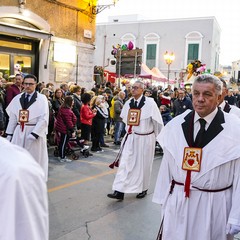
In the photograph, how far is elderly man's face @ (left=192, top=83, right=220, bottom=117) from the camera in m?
2.71

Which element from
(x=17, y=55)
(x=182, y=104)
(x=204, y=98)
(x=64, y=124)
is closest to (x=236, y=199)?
(x=204, y=98)

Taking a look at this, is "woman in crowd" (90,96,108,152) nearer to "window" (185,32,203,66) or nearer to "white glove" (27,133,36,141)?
"white glove" (27,133,36,141)

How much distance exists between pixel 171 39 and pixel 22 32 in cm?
3011

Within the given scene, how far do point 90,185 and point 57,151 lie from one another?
2485 mm

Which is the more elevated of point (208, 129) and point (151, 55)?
point (151, 55)

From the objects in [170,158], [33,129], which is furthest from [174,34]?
[170,158]

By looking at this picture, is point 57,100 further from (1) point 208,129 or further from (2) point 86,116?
(1) point 208,129

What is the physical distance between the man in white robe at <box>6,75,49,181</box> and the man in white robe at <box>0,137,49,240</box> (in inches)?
184

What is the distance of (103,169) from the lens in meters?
7.52

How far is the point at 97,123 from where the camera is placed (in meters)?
9.59

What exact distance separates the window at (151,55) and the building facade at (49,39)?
25.8m

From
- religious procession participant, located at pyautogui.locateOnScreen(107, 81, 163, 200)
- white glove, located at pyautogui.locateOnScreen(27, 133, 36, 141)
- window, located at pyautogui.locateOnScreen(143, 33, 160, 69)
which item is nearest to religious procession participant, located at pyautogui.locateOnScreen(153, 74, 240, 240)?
religious procession participant, located at pyautogui.locateOnScreen(107, 81, 163, 200)

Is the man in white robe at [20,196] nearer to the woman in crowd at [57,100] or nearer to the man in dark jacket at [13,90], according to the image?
the man in dark jacket at [13,90]

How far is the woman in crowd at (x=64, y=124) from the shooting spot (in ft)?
26.2
